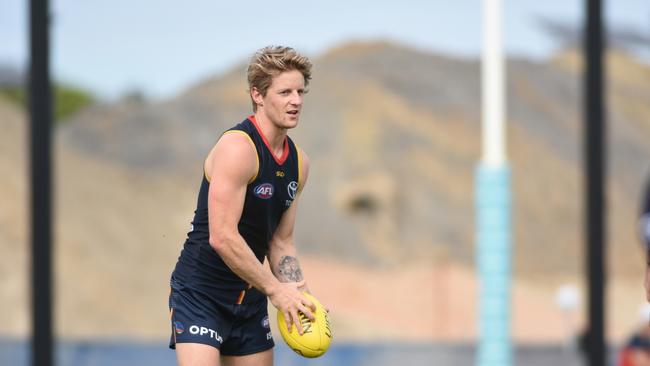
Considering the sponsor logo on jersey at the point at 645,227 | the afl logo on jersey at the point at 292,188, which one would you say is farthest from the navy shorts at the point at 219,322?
the sponsor logo on jersey at the point at 645,227

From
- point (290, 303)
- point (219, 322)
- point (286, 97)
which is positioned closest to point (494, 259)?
point (219, 322)

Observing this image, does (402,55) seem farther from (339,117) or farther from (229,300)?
(229,300)

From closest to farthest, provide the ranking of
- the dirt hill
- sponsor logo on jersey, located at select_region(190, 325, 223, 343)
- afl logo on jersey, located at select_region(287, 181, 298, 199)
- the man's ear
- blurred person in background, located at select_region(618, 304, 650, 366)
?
the man's ear → afl logo on jersey, located at select_region(287, 181, 298, 199) → sponsor logo on jersey, located at select_region(190, 325, 223, 343) → blurred person in background, located at select_region(618, 304, 650, 366) → the dirt hill

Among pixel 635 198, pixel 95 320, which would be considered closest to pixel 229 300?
pixel 95 320

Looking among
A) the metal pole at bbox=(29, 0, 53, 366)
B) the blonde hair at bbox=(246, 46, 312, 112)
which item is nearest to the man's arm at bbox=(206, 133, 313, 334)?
the blonde hair at bbox=(246, 46, 312, 112)

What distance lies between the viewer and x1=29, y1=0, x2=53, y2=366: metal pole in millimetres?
9469

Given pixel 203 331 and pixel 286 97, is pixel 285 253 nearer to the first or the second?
pixel 203 331

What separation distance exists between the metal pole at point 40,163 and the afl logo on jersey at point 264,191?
450cm

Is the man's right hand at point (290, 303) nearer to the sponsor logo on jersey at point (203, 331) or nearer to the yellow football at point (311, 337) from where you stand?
the yellow football at point (311, 337)

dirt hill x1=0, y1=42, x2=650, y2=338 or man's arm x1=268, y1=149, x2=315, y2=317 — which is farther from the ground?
dirt hill x1=0, y1=42, x2=650, y2=338

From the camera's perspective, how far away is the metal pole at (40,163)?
9.47 metres

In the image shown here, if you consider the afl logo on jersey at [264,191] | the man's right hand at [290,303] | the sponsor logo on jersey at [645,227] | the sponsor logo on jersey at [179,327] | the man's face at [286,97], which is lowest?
the sponsor logo on jersey at [179,327]

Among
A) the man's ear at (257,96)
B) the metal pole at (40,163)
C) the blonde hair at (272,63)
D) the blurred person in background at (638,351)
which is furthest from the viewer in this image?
the blurred person in background at (638,351)

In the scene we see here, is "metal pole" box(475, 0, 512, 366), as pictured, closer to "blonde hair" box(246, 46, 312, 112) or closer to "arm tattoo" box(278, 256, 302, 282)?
"arm tattoo" box(278, 256, 302, 282)
